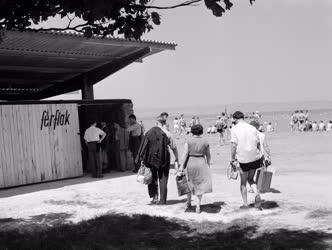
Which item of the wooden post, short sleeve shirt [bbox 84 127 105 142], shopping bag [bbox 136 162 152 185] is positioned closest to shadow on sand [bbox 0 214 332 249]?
shopping bag [bbox 136 162 152 185]

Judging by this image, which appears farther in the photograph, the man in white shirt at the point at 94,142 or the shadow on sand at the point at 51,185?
the man in white shirt at the point at 94,142

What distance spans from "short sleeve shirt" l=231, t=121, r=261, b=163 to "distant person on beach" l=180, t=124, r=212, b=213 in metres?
0.55

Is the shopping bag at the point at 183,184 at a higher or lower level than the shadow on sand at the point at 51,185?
higher

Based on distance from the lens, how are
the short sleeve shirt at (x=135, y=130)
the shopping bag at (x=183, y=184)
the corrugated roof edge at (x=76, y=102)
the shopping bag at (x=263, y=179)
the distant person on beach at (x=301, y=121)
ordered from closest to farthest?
the shopping bag at (x=183, y=184) → the shopping bag at (x=263, y=179) → the corrugated roof edge at (x=76, y=102) → the short sleeve shirt at (x=135, y=130) → the distant person on beach at (x=301, y=121)

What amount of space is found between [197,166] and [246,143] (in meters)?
0.92

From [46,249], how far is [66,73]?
11.8 m

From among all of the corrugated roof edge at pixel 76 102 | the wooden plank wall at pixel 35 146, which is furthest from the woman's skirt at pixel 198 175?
the corrugated roof edge at pixel 76 102

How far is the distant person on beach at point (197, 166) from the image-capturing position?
859 centimetres

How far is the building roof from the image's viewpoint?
12938 mm

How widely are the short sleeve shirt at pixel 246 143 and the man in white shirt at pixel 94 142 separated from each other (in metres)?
6.34

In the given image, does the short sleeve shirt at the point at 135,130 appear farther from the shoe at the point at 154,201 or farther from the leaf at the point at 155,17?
the leaf at the point at 155,17

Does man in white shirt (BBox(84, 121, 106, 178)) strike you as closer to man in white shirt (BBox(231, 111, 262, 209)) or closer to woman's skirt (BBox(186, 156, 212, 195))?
woman's skirt (BBox(186, 156, 212, 195))

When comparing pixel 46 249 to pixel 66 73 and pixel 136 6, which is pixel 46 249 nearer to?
pixel 136 6

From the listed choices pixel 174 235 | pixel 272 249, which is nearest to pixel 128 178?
pixel 174 235
